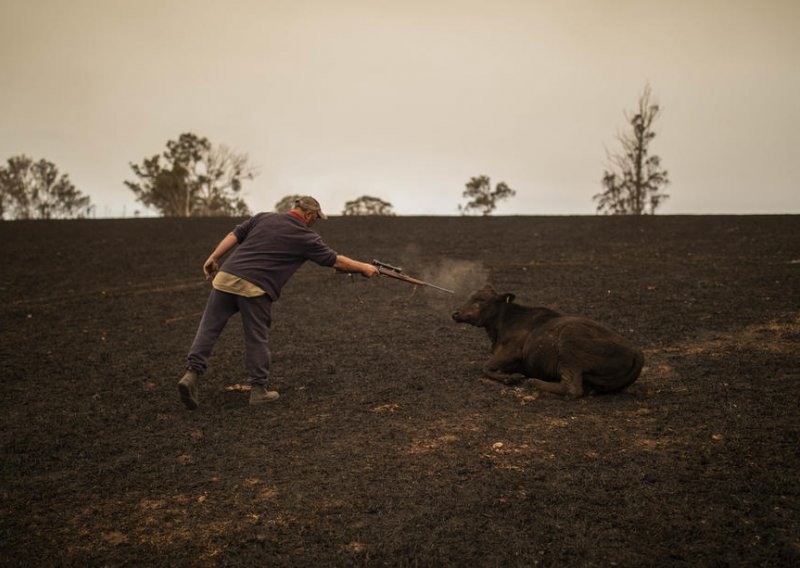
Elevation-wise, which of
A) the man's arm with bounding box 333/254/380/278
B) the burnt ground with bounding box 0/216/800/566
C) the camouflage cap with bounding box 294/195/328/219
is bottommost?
the burnt ground with bounding box 0/216/800/566

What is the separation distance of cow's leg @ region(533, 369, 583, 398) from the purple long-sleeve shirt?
2975 mm

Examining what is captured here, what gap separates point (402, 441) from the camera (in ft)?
18.4

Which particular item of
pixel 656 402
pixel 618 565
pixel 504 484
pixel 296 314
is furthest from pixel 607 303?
pixel 618 565

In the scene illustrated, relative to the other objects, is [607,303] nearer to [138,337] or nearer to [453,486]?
[453,486]

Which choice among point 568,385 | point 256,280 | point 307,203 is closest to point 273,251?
point 256,280

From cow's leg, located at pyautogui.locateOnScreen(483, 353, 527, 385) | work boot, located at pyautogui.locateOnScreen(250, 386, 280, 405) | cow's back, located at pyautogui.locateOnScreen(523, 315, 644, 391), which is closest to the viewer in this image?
cow's back, located at pyautogui.locateOnScreen(523, 315, 644, 391)

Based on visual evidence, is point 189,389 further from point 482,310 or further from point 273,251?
point 482,310

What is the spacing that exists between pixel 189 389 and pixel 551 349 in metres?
4.23

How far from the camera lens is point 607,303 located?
11773 millimetres

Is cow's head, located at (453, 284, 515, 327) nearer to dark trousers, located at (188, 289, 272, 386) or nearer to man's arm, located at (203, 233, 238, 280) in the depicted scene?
dark trousers, located at (188, 289, 272, 386)

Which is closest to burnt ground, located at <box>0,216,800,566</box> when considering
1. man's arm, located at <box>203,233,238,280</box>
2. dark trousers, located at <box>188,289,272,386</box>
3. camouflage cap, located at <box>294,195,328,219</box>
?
dark trousers, located at <box>188,289,272,386</box>

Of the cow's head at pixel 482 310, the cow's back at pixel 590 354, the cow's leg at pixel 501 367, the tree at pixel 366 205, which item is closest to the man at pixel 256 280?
the cow's head at pixel 482 310

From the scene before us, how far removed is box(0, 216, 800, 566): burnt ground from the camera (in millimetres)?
3896

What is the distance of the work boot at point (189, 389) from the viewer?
6566 mm
